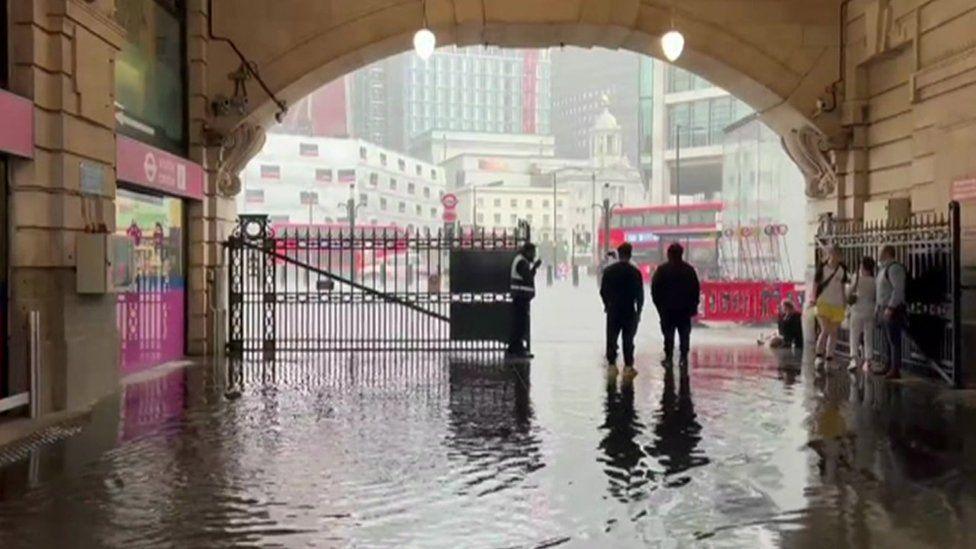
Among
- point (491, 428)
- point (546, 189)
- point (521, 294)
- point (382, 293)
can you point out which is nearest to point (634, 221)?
point (546, 189)

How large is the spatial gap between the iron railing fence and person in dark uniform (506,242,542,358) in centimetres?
496

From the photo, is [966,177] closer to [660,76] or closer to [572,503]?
[572,503]

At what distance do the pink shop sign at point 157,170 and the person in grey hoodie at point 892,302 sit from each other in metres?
9.75

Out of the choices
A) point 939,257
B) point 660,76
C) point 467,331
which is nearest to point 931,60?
point 939,257

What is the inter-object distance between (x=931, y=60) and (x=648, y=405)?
6.55 metres

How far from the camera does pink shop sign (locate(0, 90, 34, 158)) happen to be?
9172 millimetres

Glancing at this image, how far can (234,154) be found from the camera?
1630cm

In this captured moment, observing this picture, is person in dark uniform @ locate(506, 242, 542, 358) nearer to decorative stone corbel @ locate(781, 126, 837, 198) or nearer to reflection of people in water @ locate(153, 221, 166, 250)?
decorative stone corbel @ locate(781, 126, 837, 198)

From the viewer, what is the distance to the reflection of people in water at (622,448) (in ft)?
23.7

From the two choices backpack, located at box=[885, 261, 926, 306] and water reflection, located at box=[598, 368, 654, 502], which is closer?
water reflection, located at box=[598, 368, 654, 502]

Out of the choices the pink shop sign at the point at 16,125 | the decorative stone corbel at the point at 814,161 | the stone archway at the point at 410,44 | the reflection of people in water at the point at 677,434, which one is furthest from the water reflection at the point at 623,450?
the stone archway at the point at 410,44

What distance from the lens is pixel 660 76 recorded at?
7662cm

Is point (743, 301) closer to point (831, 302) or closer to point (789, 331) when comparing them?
point (789, 331)

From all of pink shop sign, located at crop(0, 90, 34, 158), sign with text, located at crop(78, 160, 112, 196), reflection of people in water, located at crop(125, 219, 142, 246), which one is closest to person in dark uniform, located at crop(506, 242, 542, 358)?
reflection of people in water, located at crop(125, 219, 142, 246)
